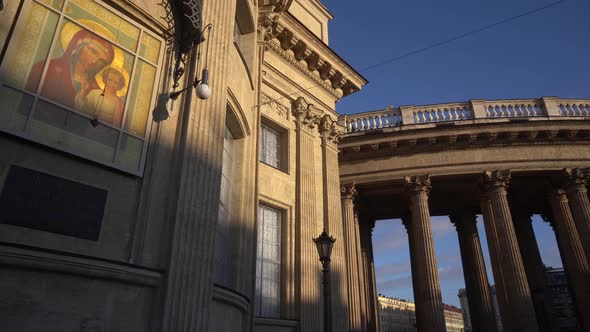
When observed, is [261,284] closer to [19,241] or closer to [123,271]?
[123,271]

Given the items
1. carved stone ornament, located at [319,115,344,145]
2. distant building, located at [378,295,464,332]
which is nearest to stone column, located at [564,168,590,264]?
carved stone ornament, located at [319,115,344,145]

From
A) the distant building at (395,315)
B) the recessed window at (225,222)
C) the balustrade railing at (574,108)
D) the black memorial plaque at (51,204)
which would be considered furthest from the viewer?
the distant building at (395,315)

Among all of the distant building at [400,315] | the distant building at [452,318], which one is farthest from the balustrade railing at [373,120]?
the distant building at [452,318]

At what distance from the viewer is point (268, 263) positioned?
13445mm

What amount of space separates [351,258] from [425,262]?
3303mm

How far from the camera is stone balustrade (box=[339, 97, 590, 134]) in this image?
22.8 metres

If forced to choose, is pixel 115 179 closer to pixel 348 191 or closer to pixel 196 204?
pixel 196 204

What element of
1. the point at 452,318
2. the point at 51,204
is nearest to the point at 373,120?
the point at 51,204

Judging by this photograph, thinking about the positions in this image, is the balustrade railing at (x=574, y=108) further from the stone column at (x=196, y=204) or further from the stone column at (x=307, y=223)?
the stone column at (x=196, y=204)

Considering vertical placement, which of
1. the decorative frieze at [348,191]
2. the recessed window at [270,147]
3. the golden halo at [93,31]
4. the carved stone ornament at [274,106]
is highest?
the carved stone ornament at [274,106]

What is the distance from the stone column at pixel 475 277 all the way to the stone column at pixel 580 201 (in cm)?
501

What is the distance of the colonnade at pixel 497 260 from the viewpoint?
1912 centimetres

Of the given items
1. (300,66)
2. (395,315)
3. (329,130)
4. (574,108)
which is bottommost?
(329,130)

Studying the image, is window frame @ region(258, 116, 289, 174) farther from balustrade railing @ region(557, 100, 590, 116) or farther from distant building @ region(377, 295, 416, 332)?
distant building @ region(377, 295, 416, 332)
